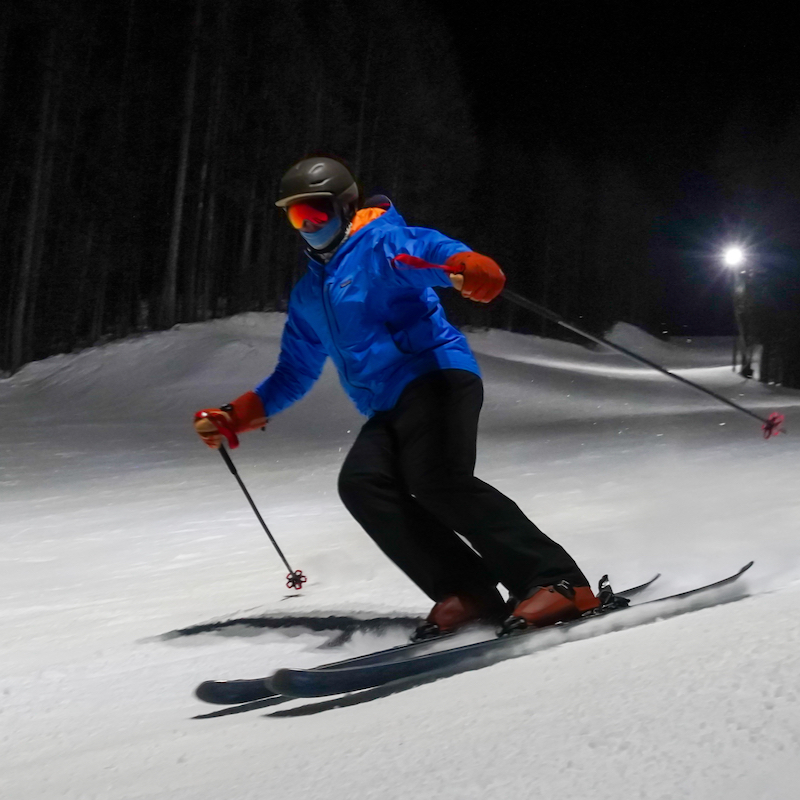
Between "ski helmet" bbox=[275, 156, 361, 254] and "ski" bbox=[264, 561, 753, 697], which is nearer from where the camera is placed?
"ski" bbox=[264, 561, 753, 697]

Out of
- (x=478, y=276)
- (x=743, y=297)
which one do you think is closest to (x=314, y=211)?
(x=478, y=276)

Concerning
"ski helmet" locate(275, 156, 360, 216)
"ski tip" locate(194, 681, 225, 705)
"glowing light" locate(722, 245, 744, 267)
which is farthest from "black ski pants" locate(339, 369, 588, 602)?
"glowing light" locate(722, 245, 744, 267)

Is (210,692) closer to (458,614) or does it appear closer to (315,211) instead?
(458,614)

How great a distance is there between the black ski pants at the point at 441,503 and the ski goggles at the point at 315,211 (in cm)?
60

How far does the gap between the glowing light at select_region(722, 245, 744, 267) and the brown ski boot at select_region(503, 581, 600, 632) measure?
18.1 metres

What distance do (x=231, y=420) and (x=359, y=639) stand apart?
2.97 feet

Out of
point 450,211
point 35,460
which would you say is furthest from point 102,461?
point 450,211

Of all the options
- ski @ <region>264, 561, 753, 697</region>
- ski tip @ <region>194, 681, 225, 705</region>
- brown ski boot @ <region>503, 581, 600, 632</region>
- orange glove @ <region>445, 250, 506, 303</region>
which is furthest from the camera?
brown ski boot @ <region>503, 581, 600, 632</region>

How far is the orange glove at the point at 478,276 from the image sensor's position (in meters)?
2.67

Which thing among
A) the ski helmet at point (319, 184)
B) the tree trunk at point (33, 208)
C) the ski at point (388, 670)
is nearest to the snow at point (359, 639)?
the ski at point (388, 670)

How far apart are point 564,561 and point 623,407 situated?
1381cm

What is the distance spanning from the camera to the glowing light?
64.0ft

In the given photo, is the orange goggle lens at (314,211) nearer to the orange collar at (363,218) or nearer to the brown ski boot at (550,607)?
the orange collar at (363,218)

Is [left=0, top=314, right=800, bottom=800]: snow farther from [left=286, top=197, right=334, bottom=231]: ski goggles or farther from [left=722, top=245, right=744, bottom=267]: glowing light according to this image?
[left=722, top=245, right=744, bottom=267]: glowing light
